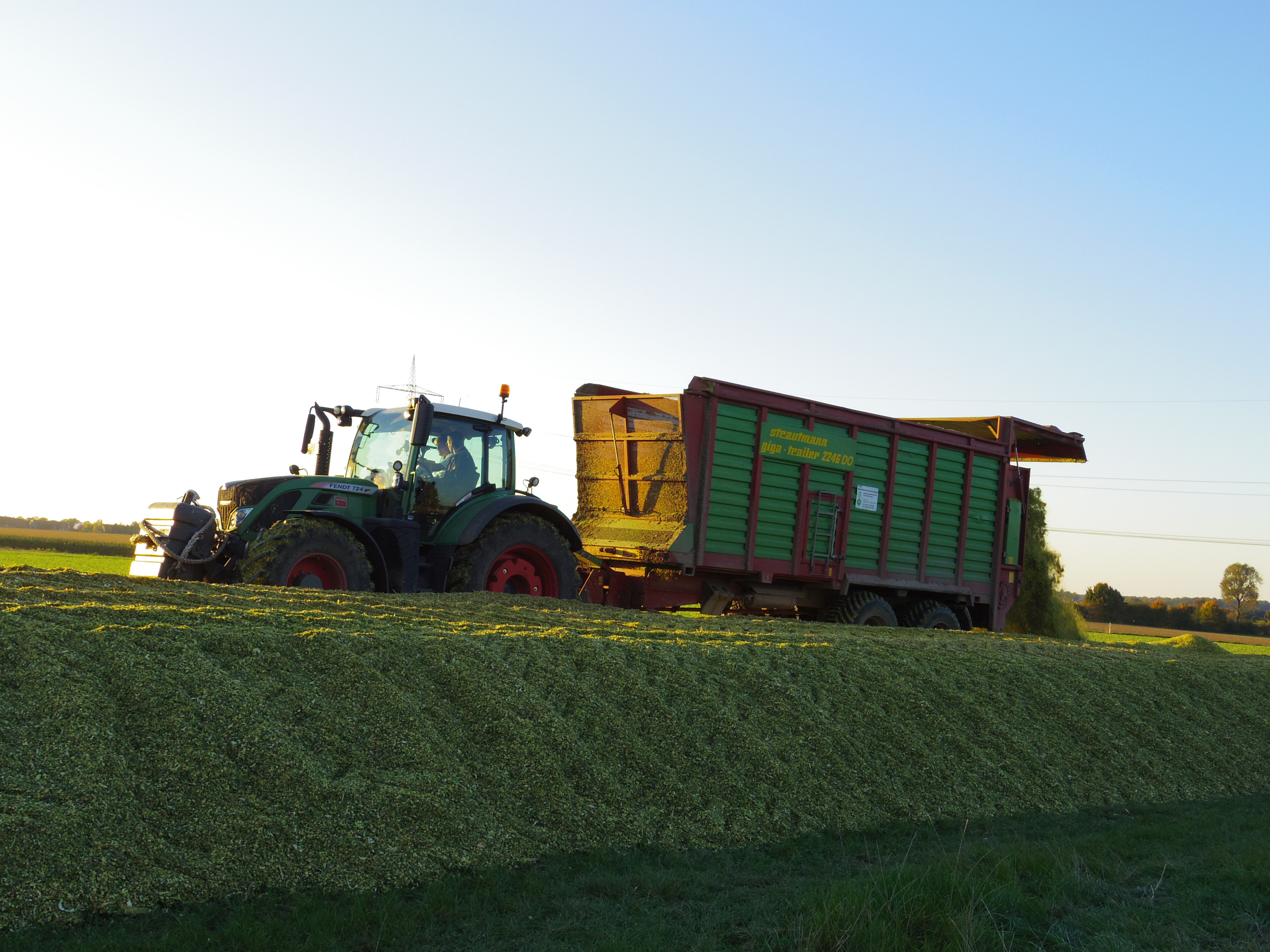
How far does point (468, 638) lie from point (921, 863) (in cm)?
262

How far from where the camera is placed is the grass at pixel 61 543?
42.8 meters

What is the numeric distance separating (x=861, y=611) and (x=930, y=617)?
1345 millimetres

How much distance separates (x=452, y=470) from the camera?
30.7 ft

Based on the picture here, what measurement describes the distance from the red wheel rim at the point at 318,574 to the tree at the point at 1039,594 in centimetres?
1032

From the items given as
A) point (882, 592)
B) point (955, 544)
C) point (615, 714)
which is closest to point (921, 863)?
point (615, 714)

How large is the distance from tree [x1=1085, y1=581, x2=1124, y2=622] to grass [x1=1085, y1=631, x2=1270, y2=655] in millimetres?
5601

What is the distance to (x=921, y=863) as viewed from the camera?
4.55 meters

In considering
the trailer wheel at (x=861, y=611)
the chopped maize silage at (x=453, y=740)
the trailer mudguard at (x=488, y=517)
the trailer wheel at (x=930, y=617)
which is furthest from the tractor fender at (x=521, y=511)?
the trailer wheel at (x=930, y=617)

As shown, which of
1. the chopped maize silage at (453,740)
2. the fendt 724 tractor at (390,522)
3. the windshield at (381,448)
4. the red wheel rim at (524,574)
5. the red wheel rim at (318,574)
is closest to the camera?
the chopped maize silage at (453,740)

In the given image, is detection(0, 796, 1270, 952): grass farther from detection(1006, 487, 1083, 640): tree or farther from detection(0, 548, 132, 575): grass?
detection(0, 548, 132, 575): grass

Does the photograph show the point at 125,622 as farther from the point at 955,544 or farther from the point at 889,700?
the point at 955,544

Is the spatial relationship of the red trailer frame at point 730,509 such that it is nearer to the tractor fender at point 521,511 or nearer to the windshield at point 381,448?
the tractor fender at point 521,511

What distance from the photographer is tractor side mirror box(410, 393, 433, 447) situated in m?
8.69

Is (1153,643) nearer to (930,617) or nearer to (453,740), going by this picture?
(930,617)
